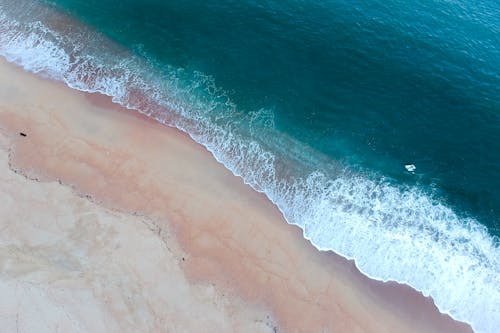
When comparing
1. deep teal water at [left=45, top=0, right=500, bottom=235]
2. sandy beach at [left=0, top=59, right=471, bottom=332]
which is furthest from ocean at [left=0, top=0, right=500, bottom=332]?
sandy beach at [left=0, top=59, right=471, bottom=332]

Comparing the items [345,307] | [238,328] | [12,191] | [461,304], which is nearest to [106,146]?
[12,191]

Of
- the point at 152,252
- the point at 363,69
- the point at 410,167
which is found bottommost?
the point at 152,252

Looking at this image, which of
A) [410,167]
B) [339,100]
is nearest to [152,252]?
[339,100]

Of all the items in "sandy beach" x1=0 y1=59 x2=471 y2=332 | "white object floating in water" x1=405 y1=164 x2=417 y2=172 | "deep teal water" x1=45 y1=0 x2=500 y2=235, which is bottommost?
"sandy beach" x1=0 y1=59 x2=471 y2=332

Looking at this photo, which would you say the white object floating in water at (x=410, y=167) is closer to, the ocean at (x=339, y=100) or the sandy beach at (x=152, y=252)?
the ocean at (x=339, y=100)

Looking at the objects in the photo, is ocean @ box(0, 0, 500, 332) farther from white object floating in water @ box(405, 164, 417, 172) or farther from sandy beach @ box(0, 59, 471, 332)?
sandy beach @ box(0, 59, 471, 332)

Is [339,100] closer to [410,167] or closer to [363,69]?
[363,69]
